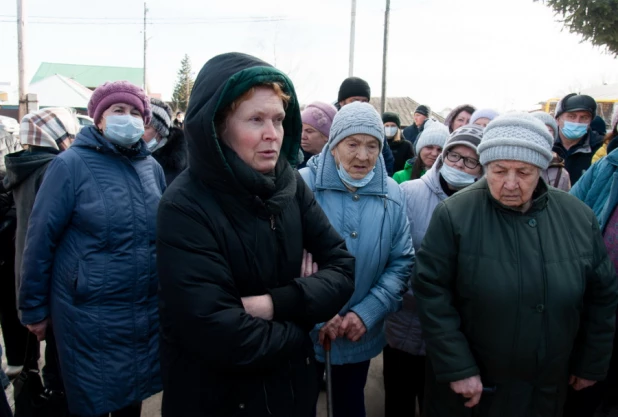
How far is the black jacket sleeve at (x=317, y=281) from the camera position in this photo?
1503 millimetres

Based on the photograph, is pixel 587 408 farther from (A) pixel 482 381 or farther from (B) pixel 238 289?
(B) pixel 238 289

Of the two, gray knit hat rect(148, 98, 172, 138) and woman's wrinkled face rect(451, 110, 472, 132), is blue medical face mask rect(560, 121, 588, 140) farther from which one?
gray knit hat rect(148, 98, 172, 138)

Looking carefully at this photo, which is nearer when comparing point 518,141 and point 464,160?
point 518,141

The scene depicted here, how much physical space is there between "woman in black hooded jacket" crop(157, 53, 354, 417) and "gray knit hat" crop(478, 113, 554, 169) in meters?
0.97

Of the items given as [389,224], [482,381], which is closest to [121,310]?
[389,224]

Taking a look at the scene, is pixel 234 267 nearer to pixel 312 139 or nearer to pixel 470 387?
pixel 470 387

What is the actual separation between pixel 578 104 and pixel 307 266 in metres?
3.76

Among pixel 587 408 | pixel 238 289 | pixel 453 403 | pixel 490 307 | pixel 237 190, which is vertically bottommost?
pixel 587 408

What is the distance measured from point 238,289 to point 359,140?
117cm

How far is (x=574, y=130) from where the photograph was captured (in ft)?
13.8

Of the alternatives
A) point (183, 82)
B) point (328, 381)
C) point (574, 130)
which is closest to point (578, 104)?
point (574, 130)

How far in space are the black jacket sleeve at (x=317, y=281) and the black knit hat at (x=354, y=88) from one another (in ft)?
9.60

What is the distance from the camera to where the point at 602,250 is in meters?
2.00

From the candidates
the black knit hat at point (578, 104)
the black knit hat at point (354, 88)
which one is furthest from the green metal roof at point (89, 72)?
the black knit hat at point (578, 104)
